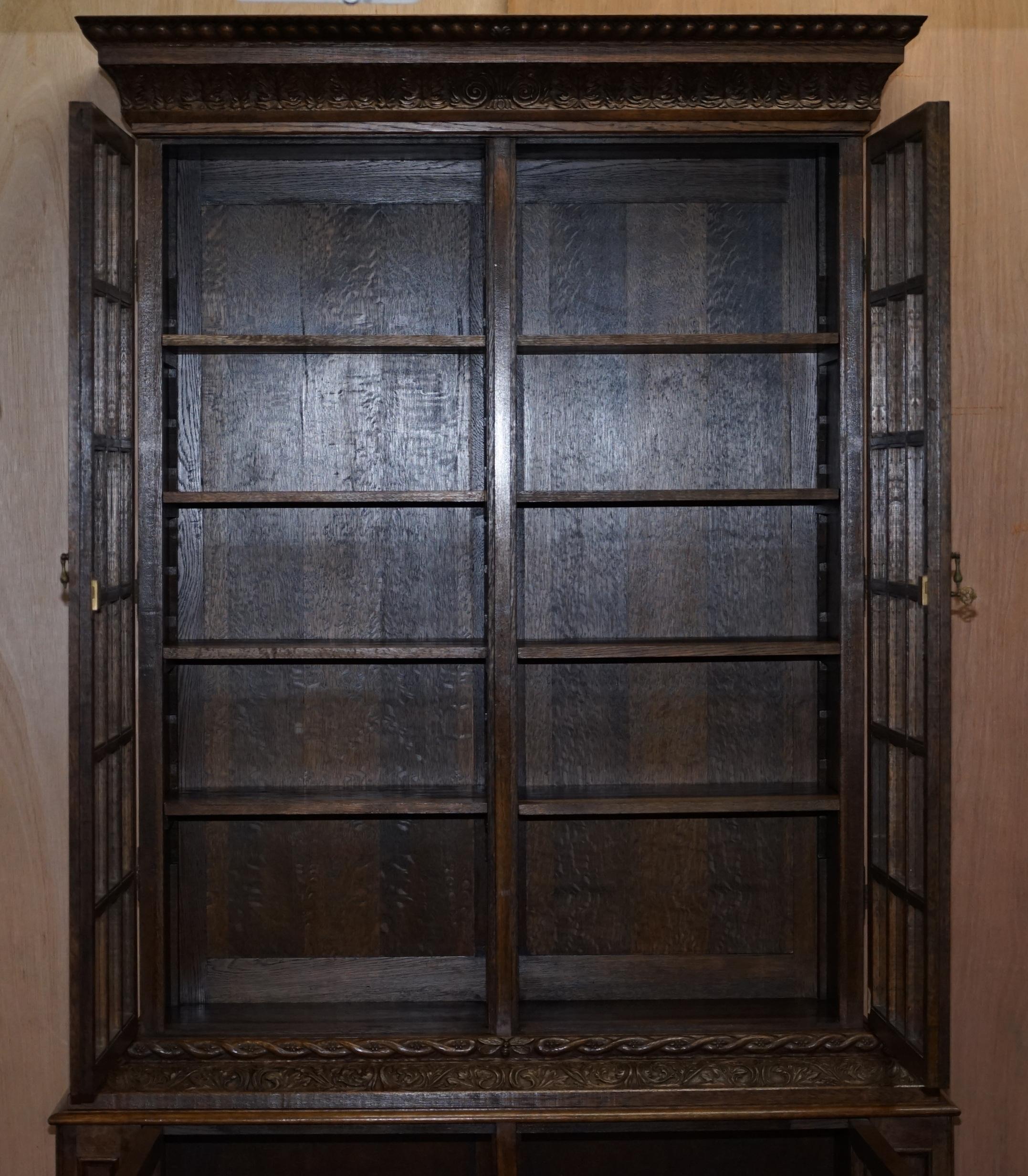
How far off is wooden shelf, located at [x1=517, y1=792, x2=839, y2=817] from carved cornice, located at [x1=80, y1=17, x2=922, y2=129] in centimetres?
130

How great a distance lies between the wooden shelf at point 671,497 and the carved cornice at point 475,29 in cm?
81

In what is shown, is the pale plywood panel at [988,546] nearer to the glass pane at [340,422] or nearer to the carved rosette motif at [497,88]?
the carved rosette motif at [497,88]

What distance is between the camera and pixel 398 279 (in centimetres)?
248

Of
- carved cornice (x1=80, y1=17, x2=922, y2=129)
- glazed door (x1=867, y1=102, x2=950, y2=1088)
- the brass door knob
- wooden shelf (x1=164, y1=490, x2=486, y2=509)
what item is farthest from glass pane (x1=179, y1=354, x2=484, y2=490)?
the brass door knob

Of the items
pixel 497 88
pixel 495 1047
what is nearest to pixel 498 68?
pixel 497 88

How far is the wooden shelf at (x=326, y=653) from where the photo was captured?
2225 mm

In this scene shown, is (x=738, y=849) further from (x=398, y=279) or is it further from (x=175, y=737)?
(x=398, y=279)

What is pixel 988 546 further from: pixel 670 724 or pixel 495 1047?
pixel 495 1047

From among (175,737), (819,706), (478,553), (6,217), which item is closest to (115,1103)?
(175,737)

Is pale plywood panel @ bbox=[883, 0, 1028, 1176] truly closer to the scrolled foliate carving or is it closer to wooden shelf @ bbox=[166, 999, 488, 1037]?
the scrolled foliate carving

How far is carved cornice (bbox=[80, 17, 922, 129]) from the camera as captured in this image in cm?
203

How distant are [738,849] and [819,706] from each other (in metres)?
0.36

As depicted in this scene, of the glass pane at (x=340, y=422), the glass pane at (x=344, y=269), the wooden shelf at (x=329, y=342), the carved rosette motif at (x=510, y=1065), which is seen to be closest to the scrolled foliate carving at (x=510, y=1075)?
the carved rosette motif at (x=510, y=1065)

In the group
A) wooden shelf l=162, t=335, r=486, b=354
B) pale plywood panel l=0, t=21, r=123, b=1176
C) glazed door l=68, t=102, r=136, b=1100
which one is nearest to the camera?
glazed door l=68, t=102, r=136, b=1100
